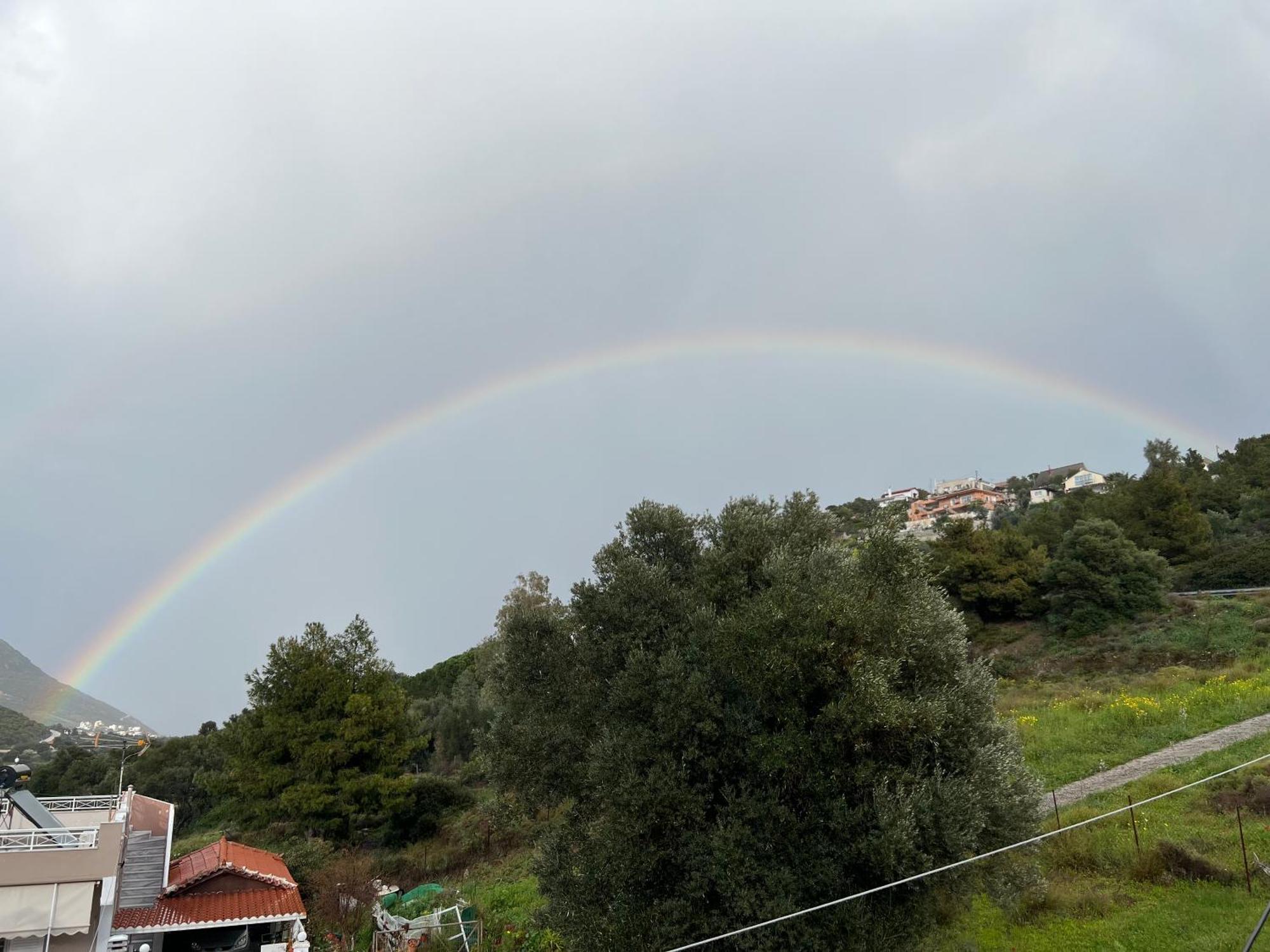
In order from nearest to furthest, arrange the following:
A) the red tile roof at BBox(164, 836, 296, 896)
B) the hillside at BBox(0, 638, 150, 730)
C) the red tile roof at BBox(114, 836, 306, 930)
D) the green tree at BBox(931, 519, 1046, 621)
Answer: the red tile roof at BBox(114, 836, 306, 930) < the red tile roof at BBox(164, 836, 296, 896) < the green tree at BBox(931, 519, 1046, 621) < the hillside at BBox(0, 638, 150, 730)

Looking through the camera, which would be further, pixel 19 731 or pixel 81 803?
pixel 19 731

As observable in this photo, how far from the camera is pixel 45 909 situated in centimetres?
1309

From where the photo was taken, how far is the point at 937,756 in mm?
10086

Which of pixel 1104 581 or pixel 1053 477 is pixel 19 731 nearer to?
pixel 1104 581

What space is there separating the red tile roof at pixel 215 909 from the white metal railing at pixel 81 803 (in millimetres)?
2774

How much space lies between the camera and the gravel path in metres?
15.7

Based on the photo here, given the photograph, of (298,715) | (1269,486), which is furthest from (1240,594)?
(298,715)

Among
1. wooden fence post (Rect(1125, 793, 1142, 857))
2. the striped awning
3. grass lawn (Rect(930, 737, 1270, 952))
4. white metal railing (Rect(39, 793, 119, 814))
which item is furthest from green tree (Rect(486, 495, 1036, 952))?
white metal railing (Rect(39, 793, 119, 814))

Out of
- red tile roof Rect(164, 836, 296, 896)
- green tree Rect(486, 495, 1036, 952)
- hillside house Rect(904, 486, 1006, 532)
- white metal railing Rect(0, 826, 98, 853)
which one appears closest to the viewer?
green tree Rect(486, 495, 1036, 952)

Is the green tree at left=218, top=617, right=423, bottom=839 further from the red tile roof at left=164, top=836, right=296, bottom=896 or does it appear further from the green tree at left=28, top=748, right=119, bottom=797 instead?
the green tree at left=28, top=748, right=119, bottom=797

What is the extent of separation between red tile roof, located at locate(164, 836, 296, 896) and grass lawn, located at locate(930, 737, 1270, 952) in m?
16.1

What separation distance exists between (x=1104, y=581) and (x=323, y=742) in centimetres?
3280

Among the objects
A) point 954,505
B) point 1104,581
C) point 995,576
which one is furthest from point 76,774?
point 954,505

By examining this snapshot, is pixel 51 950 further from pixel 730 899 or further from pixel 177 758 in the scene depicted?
pixel 177 758
